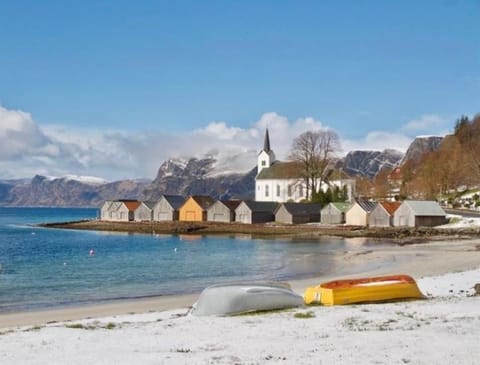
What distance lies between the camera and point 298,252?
5056cm

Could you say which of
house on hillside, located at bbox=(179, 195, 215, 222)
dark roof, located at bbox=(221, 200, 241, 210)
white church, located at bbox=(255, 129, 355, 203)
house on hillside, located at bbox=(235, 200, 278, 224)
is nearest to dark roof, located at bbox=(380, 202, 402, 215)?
house on hillside, located at bbox=(235, 200, 278, 224)

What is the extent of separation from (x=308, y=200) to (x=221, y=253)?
176 ft

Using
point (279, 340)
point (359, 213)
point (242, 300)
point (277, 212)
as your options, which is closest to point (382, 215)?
point (359, 213)

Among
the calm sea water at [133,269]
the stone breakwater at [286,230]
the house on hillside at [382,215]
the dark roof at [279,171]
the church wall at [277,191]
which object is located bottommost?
the calm sea water at [133,269]

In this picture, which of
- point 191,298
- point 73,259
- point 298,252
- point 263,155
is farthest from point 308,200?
point 191,298

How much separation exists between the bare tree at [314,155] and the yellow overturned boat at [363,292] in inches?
3439

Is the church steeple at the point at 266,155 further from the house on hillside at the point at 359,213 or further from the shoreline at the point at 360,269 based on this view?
the shoreline at the point at 360,269

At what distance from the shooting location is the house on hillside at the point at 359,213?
85006 millimetres

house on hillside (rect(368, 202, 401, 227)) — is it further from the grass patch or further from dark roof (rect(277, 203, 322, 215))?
the grass patch

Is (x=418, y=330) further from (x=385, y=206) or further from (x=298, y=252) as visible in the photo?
(x=385, y=206)

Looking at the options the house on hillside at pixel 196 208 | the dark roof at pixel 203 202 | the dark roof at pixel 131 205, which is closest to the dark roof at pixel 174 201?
the house on hillside at pixel 196 208

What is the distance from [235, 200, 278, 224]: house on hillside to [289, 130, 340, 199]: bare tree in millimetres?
10988

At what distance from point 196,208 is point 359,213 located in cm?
3018

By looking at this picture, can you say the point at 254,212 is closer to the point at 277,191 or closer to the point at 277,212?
the point at 277,212
